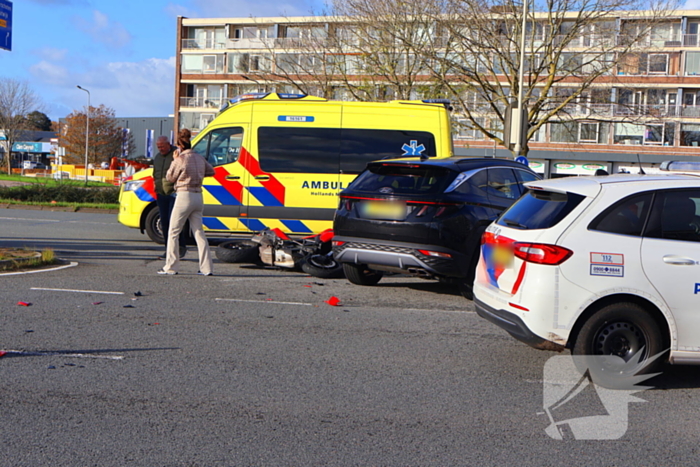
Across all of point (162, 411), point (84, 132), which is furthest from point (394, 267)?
point (84, 132)

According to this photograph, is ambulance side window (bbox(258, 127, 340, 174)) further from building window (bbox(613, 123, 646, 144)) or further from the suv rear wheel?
building window (bbox(613, 123, 646, 144))

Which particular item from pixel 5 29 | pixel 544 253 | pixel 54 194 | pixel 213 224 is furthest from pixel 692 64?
pixel 544 253

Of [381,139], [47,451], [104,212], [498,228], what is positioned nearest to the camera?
[47,451]

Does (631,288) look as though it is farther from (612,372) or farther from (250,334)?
(250,334)

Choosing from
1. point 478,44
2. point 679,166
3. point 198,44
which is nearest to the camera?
point 679,166

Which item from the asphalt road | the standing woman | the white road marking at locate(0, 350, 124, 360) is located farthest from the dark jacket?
the white road marking at locate(0, 350, 124, 360)

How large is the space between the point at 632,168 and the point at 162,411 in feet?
183

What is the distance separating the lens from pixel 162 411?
4.51 metres

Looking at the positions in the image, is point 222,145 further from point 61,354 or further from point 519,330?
point 519,330

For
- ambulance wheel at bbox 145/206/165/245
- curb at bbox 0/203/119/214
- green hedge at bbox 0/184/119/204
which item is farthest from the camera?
green hedge at bbox 0/184/119/204

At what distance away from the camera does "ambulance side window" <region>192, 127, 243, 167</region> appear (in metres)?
12.9

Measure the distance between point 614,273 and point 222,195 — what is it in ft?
28.2

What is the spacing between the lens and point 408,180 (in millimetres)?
8820

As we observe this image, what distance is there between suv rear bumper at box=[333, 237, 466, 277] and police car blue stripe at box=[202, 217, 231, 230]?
443 cm
